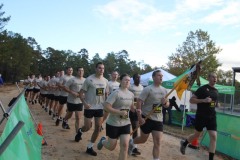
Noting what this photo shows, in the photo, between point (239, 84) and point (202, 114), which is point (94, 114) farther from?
point (239, 84)

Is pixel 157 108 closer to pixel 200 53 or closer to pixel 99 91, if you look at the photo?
pixel 99 91

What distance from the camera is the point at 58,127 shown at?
11.3 m

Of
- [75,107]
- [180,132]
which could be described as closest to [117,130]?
[75,107]

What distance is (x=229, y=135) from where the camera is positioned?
9.34m

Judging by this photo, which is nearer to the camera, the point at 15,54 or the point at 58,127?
the point at 58,127

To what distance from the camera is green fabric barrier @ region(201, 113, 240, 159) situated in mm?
8984

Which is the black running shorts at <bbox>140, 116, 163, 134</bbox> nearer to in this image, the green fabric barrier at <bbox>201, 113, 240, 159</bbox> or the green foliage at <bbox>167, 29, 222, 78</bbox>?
the green fabric barrier at <bbox>201, 113, 240, 159</bbox>

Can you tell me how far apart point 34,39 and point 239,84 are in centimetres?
8882

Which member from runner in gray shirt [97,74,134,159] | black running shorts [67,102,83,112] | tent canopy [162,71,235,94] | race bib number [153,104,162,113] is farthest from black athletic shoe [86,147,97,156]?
tent canopy [162,71,235,94]

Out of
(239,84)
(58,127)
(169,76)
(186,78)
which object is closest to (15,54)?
(239,84)

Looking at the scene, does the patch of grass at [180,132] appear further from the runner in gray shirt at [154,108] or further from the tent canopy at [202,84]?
the runner in gray shirt at [154,108]

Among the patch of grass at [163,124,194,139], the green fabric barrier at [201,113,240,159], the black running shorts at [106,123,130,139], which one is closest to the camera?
the black running shorts at [106,123,130,139]

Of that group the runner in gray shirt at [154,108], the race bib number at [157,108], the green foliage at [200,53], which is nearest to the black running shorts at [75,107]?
the runner in gray shirt at [154,108]

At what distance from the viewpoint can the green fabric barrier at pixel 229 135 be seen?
8984mm
